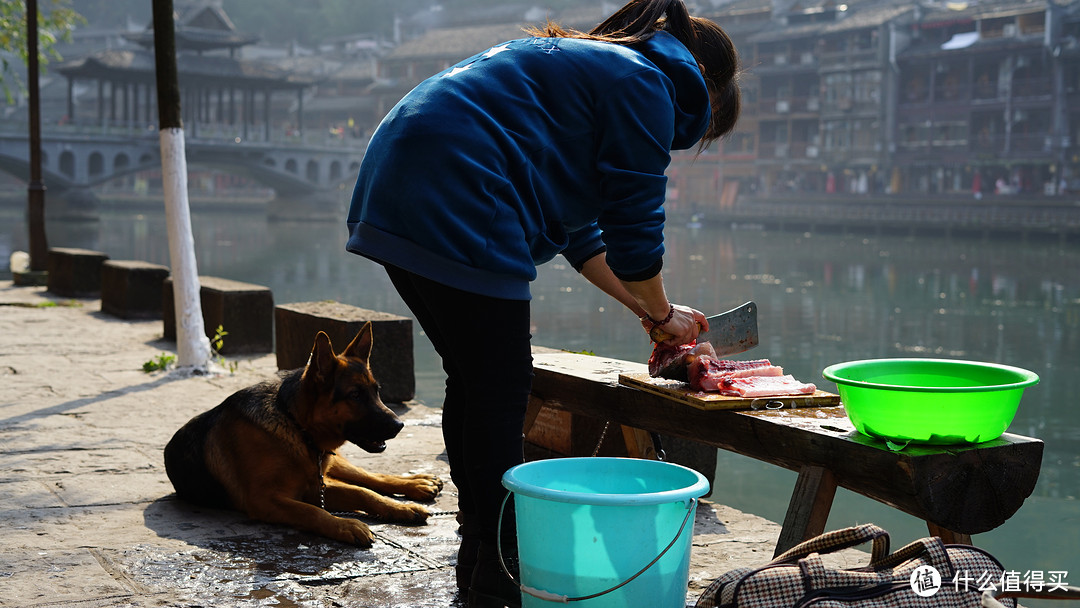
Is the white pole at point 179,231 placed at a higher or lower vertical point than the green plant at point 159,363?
higher

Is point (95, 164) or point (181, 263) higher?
point (95, 164)

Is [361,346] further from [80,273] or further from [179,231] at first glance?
[80,273]

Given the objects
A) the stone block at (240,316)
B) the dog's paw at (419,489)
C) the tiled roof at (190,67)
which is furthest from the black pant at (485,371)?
the tiled roof at (190,67)

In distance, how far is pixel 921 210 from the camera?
36594 millimetres

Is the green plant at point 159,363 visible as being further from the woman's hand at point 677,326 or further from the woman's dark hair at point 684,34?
the woman's dark hair at point 684,34

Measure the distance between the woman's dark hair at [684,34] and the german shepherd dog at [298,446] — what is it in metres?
1.21

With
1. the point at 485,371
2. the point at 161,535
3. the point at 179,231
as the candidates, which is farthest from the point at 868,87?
the point at 485,371

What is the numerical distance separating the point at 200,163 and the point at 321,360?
44951mm

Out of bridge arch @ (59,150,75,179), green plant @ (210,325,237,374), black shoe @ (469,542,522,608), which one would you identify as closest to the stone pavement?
black shoe @ (469,542,522,608)

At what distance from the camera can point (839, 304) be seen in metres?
19.1

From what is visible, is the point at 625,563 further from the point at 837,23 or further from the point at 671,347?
the point at 837,23

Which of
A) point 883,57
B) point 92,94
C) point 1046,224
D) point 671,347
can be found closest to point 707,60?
point 671,347

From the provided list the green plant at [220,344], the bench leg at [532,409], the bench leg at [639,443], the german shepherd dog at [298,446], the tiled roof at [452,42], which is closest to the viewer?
the german shepherd dog at [298,446]

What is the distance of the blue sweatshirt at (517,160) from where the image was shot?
2113 mm
